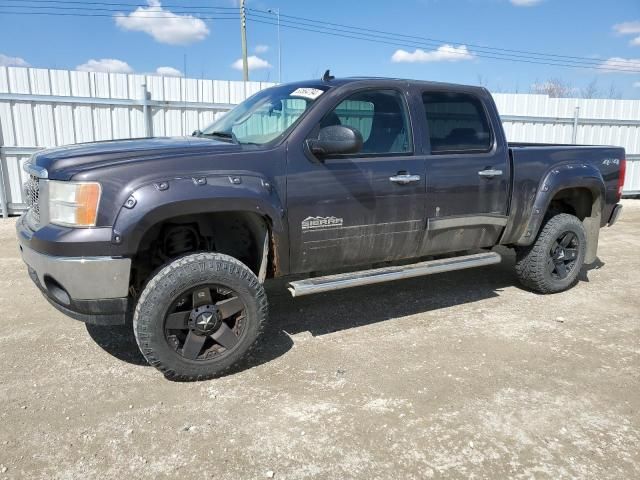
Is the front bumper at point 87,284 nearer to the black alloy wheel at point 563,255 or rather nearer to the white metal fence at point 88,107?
the black alloy wheel at point 563,255

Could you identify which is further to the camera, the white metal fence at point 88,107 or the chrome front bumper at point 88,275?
the white metal fence at point 88,107

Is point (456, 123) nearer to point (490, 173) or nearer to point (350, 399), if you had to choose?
point (490, 173)

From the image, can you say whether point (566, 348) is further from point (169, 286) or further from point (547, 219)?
point (169, 286)

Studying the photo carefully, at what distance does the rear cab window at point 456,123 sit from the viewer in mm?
4199

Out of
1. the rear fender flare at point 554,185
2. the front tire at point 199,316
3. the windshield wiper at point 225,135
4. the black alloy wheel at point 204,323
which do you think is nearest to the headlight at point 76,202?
the front tire at point 199,316

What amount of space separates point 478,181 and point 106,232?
299 cm

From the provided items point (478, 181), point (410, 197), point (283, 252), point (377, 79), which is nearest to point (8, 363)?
point (283, 252)

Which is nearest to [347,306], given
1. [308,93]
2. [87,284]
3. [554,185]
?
[308,93]

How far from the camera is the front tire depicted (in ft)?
10.2

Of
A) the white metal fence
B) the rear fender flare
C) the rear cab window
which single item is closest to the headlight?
the rear cab window

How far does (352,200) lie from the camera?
3695 mm

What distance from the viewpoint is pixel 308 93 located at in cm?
388

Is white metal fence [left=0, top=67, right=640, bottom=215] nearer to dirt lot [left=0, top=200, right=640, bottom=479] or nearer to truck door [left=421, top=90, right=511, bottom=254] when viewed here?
dirt lot [left=0, top=200, right=640, bottom=479]

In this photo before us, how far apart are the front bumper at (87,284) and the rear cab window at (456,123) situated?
2.59 meters
